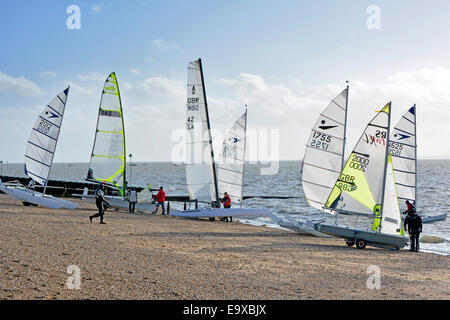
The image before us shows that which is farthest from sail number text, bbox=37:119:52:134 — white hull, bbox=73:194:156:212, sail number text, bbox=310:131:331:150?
sail number text, bbox=310:131:331:150

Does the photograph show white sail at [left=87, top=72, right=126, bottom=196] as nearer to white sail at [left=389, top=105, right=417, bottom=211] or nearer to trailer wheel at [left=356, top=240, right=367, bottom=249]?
trailer wheel at [left=356, top=240, right=367, bottom=249]

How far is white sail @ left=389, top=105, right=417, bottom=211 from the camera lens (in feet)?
66.3

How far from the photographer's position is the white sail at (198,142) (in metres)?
19.9

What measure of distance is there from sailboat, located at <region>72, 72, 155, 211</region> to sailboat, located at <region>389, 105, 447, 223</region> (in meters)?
14.1

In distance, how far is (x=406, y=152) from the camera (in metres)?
20.3

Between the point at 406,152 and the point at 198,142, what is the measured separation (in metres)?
10.6

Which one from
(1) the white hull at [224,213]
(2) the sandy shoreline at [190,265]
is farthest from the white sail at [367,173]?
(1) the white hull at [224,213]

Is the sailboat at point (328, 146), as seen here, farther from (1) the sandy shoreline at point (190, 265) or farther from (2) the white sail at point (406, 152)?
(2) the white sail at point (406, 152)

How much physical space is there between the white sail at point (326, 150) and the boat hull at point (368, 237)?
13.0 feet

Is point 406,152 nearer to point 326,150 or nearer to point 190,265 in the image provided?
point 326,150
